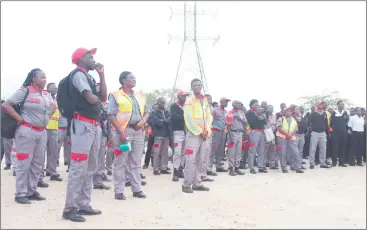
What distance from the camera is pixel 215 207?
238 inches

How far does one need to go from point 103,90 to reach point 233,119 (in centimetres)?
544

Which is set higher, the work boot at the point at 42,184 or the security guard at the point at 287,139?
the security guard at the point at 287,139

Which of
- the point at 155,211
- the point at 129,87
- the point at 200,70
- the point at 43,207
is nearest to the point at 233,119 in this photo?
the point at 129,87

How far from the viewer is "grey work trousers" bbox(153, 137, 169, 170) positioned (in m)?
10.3

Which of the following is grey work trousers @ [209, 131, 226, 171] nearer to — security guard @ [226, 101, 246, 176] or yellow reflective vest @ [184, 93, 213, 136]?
security guard @ [226, 101, 246, 176]

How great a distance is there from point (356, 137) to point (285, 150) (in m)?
3.38

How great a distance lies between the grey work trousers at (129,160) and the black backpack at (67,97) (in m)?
1.45

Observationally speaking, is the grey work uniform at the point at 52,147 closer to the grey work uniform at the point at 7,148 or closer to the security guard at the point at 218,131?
the grey work uniform at the point at 7,148

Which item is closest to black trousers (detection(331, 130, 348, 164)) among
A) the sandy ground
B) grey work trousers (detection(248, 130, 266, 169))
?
grey work trousers (detection(248, 130, 266, 169))

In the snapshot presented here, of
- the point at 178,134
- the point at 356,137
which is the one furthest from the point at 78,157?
the point at 356,137

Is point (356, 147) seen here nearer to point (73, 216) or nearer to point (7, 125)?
point (73, 216)

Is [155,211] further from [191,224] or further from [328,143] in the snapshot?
[328,143]

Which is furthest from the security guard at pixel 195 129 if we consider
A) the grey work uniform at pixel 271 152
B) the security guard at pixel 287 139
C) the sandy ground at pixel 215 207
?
the grey work uniform at pixel 271 152

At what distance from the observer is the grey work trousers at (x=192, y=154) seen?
23.8ft
